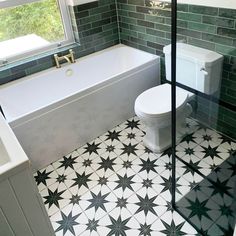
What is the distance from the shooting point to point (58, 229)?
1.79 metres

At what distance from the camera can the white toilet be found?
184 centimetres

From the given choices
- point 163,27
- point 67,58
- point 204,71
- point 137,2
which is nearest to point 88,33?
point 67,58

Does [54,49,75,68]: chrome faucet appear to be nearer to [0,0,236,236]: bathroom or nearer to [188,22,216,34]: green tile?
[0,0,236,236]: bathroom

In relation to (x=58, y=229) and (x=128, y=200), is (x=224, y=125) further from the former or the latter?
(x=58, y=229)

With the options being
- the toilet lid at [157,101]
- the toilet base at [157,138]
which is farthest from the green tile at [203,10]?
the toilet base at [157,138]

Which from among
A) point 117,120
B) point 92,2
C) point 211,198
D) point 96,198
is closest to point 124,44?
point 92,2

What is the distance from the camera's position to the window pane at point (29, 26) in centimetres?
250

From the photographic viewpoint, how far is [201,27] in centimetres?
192

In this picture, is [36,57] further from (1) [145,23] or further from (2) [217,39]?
(2) [217,39]

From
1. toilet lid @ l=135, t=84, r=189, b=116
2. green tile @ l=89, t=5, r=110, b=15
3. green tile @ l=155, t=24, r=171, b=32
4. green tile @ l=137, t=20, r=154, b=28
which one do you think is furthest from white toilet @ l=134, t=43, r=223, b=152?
green tile @ l=89, t=5, r=110, b=15

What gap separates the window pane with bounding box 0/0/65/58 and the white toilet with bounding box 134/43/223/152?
1.28 m

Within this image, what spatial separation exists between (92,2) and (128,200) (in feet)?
6.69

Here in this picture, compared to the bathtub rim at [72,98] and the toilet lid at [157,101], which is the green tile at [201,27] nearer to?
the toilet lid at [157,101]

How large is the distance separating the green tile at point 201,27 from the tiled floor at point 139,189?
2.16 ft
